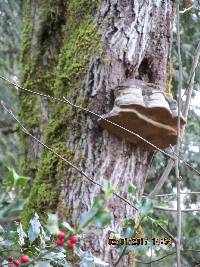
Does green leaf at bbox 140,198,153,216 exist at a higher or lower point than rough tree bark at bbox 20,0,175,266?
lower

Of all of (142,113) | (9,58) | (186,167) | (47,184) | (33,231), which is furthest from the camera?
(9,58)

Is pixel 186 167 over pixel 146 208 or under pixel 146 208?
over

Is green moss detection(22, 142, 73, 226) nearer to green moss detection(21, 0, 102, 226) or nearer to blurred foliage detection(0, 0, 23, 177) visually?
green moss detection(21, 0, 102, 226)

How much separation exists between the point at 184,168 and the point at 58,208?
2.84m

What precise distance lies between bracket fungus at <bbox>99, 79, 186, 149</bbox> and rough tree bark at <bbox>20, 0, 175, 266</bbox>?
6 centimetres

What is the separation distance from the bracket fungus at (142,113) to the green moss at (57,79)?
15cm

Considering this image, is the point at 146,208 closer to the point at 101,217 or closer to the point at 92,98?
the point at 101,217

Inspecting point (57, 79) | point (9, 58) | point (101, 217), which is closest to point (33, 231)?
point (101, 217)

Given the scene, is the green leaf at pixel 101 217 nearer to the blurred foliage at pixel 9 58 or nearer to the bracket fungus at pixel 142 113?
the bracket fungus at pixel 142 113

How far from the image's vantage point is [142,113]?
187cm

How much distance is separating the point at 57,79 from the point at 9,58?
310 cm

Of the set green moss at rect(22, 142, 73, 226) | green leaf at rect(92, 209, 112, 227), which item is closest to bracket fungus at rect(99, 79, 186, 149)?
green moss at rect(22, 142, 73, 226)

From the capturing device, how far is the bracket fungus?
6.07 ft

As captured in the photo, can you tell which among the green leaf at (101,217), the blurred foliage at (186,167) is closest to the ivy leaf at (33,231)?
the green leaf at (101,217)
